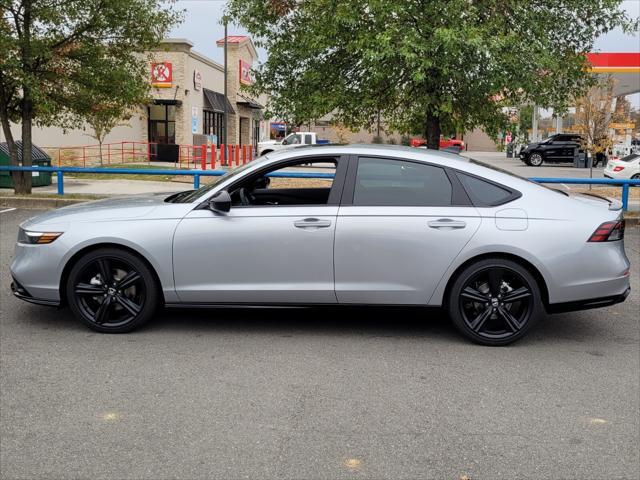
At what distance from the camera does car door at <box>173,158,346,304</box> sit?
219 inches

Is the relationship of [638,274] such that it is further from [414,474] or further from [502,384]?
[414,474]

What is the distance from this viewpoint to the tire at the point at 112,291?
5652 millimetres

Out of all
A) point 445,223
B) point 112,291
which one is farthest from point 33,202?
point 445,223

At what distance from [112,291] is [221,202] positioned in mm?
1156

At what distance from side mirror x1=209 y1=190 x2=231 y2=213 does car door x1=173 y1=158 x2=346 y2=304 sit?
3.3 inches

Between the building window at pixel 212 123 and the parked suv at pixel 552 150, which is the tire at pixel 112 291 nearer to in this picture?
the building window at pixel 212 123

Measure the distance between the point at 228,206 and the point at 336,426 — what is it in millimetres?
2201

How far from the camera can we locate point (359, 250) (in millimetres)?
5531

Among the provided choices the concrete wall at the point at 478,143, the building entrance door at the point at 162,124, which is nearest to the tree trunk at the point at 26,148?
the building entrance door at the point at 162,124

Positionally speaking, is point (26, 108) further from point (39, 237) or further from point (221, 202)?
point (221, 202)

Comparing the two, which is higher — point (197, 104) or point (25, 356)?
point (197, 104)

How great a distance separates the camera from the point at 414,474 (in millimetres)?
3469

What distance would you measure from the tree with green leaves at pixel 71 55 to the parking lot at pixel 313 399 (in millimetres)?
10664

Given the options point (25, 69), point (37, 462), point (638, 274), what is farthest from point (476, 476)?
point (25, 69)
